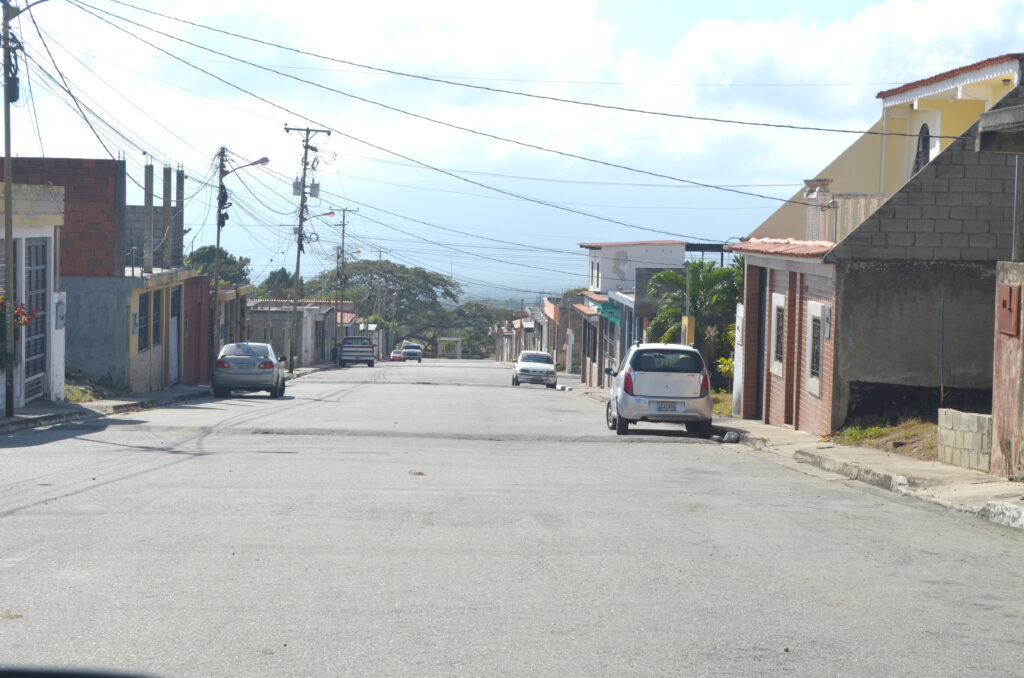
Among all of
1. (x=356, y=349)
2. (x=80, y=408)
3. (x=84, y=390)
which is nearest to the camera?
(x=80, y=408)

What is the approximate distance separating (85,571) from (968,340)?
1481 cm

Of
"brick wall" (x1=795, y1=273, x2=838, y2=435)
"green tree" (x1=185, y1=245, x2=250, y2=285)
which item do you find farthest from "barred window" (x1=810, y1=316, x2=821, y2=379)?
"green tree" (x1=185, y1=245, x2=250, y2=285)

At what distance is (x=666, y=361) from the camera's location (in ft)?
66.9

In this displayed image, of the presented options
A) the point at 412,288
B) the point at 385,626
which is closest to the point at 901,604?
the point at 385,626

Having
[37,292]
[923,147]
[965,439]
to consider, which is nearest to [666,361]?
[965,439]

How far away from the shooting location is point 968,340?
60.4 feet

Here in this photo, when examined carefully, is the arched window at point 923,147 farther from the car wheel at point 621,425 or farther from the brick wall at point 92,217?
the brick wall at point 92,217

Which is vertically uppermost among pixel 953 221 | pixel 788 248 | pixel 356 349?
pixel 953 221

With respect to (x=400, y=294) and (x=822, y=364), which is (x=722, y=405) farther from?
(x=400, y=294)

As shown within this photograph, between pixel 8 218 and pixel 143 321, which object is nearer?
pixel 8 218

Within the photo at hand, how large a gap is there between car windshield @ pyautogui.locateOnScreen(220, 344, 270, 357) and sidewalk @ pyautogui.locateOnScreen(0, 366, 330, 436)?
1.63 m

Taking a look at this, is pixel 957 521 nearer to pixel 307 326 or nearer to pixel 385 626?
pixel 385 626

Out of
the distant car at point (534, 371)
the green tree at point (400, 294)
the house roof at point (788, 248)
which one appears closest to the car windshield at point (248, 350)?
the house roof at point (788, 248)

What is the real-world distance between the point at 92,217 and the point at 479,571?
2504cm
